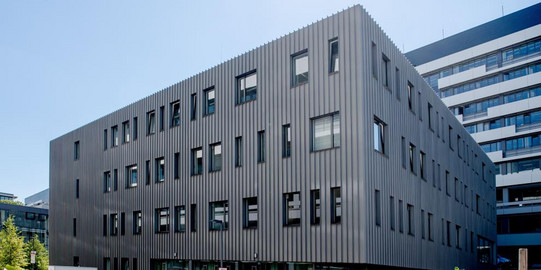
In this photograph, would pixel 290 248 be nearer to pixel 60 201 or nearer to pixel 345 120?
pixel 345 120

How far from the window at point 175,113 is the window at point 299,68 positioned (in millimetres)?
10947

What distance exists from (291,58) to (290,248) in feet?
31.6

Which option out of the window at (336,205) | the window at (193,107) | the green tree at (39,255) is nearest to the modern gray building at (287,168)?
the window at (336,205)

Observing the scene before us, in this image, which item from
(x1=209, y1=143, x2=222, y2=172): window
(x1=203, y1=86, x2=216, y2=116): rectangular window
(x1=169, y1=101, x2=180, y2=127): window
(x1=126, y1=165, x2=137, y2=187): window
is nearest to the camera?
(x1=209, y1=143, x2=222, y2=172): window

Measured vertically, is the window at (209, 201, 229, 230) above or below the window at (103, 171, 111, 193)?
below

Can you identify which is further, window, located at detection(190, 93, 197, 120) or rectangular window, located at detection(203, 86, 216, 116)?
window, located at detection(190, 93, 197, 120)

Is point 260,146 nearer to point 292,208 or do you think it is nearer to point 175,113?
point 292,208

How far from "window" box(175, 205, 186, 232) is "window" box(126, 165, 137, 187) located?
575 centimetres

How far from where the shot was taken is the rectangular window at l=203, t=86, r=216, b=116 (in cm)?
3531

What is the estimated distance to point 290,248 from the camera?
28594 millimetres

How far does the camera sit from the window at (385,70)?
30.0 metres

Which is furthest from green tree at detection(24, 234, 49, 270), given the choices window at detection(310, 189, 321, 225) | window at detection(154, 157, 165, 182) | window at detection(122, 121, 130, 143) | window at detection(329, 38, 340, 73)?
window at detection(329, 38, 340, 73)

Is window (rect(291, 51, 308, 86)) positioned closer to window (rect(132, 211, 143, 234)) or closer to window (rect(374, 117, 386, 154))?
window (rect(374, 117, 386, 154))

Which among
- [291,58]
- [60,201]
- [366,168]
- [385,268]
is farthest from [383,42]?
[60,201]
